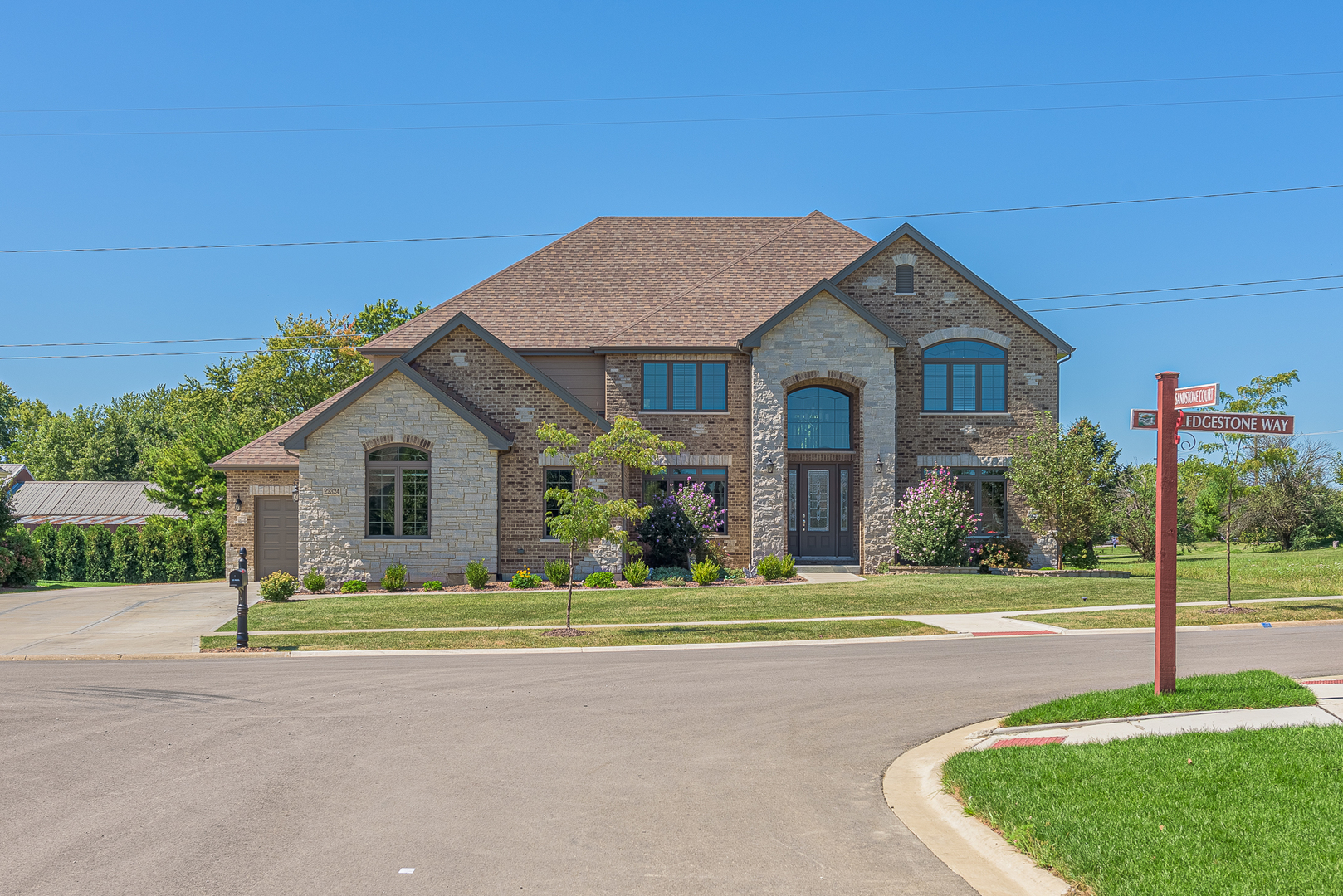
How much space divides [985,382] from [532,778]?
23448mm

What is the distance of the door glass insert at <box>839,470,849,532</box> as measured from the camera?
2891 cm

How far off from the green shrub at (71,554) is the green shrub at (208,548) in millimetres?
5064

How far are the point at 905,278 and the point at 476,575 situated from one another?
14695 millimetres

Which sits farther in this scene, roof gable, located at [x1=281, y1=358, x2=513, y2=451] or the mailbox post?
roof gable, located at [x1=281, y1=358, x2=513, y2=451]

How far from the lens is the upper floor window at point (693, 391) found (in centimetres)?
2816

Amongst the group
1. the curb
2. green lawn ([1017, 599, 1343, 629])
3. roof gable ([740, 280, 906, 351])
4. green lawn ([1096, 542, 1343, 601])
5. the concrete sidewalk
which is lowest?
green lawn ([1096, 542, 1343, 601])

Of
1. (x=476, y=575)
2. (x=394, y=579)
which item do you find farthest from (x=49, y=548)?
(x=476, y=575)

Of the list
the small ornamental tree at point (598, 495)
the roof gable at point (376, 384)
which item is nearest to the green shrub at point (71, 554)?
the roof gable at point (376, 384)

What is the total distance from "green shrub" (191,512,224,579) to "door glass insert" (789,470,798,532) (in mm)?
20027

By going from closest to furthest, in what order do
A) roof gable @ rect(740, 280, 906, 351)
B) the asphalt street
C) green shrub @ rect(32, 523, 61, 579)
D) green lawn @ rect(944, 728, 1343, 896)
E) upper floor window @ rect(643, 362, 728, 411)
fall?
green lawn @ rect(944, 728, 1343, 896) < the asphalt street < roof gable @ rect(740, 280, 906, 351) < upper floor window @ rect(643, 362, 728, 411) < green shrub @ rect(32, 523, 61, 579)

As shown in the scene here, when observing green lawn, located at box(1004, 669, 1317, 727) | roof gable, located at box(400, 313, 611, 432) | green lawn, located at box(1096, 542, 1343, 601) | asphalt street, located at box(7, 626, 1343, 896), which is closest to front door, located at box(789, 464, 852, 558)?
roof gable, located at box(400, 313, 611, 432)

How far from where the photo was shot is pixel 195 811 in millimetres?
7109

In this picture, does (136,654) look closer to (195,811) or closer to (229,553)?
(195,811)

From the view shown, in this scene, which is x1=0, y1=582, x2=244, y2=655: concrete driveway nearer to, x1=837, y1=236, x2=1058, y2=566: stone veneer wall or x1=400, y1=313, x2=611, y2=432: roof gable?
x1=400, y1=313, x2=611, y2=432: roof gable
